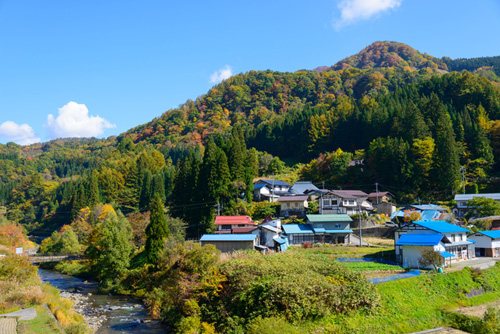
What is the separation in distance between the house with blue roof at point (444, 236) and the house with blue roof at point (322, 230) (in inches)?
309

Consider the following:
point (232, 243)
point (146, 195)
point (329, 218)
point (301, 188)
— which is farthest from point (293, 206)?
point (146, 195)

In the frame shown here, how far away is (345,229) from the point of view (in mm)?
39781

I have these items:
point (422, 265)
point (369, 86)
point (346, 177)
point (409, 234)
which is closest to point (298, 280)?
point (422, 265)

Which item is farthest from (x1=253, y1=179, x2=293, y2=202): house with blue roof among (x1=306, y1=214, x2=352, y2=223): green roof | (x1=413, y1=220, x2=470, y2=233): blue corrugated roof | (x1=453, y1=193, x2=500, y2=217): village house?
(x1=413, y1=220, x2=470, y2=233): blue corrugated roof

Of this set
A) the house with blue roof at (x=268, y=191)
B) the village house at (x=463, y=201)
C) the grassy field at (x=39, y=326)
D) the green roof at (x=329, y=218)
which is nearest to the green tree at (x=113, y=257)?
the grassy field at (x=39, y=326)

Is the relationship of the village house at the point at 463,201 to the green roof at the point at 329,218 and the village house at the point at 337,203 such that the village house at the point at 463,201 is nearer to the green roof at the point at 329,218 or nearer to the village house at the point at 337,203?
the village house at the point at 337,203

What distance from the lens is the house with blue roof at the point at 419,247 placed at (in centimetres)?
2789

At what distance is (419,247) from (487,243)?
9083 mm

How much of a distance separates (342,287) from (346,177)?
3952cm

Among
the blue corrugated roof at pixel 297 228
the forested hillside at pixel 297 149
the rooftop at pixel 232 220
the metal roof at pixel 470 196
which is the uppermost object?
the forested hillside at pixel 297 149

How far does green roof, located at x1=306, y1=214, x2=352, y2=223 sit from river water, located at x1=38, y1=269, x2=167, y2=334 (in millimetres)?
20225

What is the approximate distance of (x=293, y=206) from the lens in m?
46.2

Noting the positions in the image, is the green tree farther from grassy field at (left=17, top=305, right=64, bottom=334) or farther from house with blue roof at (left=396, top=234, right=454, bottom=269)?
house with blue roof at (left=396, top=234, right=454, bottom=269)

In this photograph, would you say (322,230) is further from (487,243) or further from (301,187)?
(301,187)
